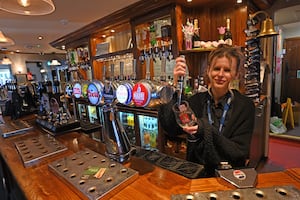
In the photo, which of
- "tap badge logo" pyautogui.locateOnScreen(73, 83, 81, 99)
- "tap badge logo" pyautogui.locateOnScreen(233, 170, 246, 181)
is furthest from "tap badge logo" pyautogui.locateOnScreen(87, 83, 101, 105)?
"tap badge logo" pyautogui.locateOnScreen(233, 170, 246, 181)

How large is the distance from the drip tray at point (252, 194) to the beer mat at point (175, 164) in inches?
6.3

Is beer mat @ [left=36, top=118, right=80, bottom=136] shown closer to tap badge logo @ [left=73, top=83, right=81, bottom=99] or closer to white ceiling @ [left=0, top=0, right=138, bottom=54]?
tap badge logo @ [left=73, top=83, right=81, bottom=99]

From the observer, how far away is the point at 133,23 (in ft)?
8.55

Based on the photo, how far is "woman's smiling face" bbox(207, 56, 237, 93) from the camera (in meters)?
1.32

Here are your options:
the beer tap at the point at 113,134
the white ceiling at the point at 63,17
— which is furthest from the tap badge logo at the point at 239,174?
the white ceiling at the point at 63,17

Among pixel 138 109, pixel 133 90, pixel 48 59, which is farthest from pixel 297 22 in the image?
pixel 48 59

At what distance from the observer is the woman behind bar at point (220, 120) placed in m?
1.11

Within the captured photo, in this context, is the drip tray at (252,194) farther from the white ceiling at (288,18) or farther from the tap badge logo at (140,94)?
the white ceiling at (288,18)

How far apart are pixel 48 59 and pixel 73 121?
10.9m

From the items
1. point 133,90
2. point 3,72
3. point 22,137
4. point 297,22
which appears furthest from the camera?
point 3,72

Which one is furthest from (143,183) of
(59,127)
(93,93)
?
(59,127)

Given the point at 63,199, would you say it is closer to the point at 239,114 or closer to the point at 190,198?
the point at 190,198

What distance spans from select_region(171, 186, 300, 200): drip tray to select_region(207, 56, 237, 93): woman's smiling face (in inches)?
29.7

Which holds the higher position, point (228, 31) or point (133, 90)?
point (228, 31)
